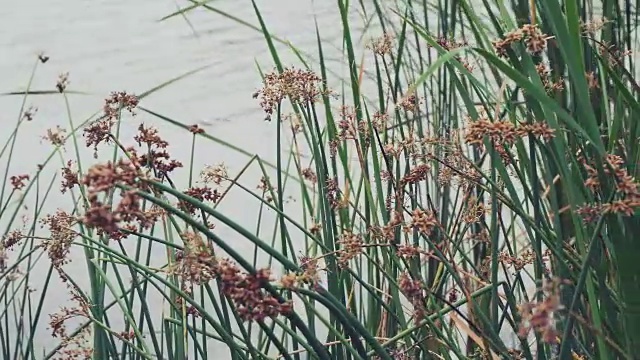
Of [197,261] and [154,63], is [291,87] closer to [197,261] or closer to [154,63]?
[197,261]

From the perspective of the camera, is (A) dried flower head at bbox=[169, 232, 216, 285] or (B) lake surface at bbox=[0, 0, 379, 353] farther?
(B) lake surface at bbox=[0, 0, 379, 353]

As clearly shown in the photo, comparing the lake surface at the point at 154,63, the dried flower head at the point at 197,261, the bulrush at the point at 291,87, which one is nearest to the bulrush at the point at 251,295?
the dried flower head at the point at 197,261

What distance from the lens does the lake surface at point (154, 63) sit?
8.03 ft

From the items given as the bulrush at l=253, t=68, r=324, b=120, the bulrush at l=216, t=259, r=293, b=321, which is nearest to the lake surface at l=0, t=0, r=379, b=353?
the bulrush at l=253, t=68, r=324, b=120

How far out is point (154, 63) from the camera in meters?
2.93

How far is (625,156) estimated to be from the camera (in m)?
0.90

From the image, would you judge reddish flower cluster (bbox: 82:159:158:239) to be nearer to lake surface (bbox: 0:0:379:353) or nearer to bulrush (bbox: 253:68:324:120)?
bulrush (bbox: 253:68:324:120)

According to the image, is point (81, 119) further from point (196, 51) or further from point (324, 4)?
point (324, 4)

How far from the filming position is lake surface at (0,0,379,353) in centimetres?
245

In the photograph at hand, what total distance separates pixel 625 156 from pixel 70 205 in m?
1.55

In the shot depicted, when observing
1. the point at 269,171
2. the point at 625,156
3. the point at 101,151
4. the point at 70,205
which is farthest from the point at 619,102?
the point at 101,151

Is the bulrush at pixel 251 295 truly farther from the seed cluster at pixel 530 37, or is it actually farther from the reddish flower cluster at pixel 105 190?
the seed cluster at pixel 530 37

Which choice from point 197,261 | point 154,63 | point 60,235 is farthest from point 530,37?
point 154,63

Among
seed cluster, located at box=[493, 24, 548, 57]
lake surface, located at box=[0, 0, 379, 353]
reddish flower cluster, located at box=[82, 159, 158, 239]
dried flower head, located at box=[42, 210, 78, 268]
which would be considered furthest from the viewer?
lake surface, located at box=[0, 0, 379, 353]
